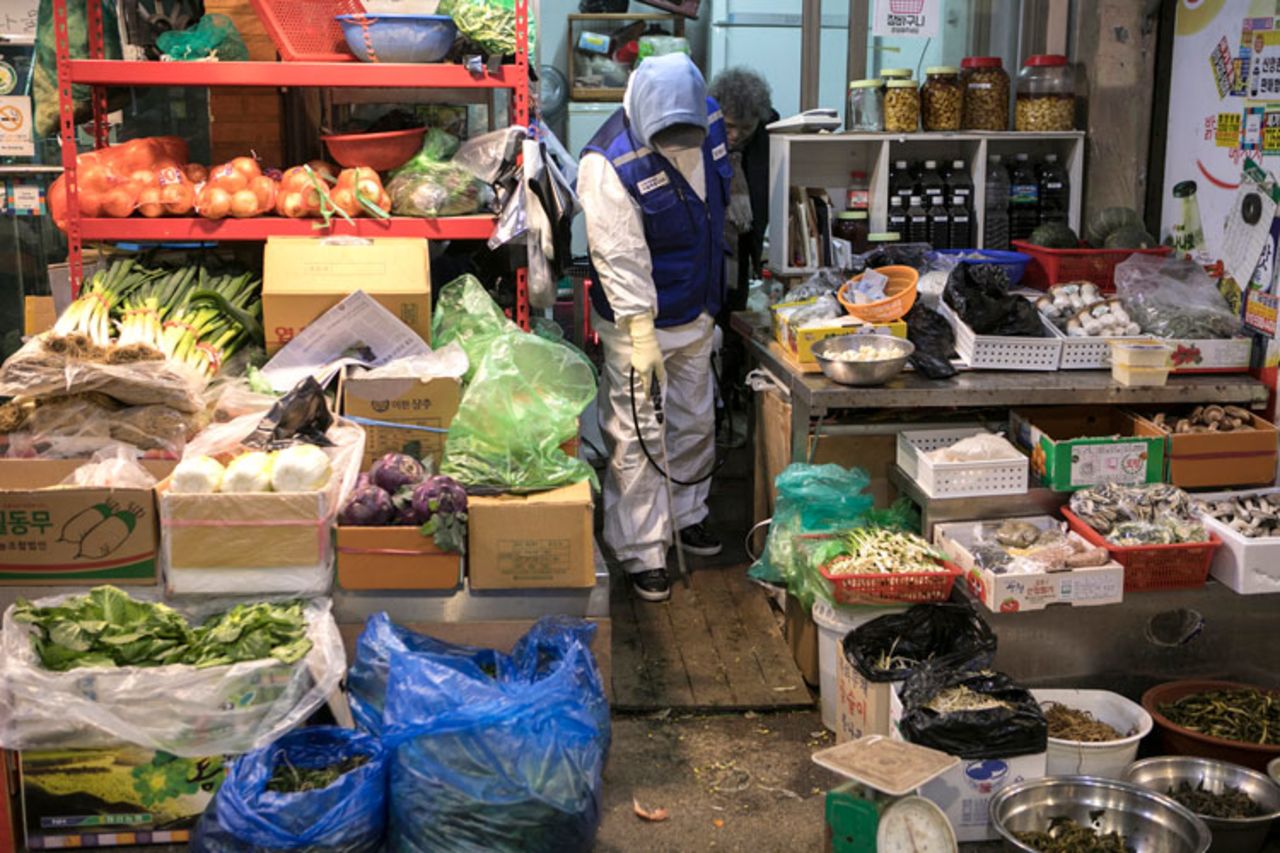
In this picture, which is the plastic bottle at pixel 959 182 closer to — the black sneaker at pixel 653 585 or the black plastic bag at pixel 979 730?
the black sneaker at pixel 653 585

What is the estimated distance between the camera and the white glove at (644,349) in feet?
17.7

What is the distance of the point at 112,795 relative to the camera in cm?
383

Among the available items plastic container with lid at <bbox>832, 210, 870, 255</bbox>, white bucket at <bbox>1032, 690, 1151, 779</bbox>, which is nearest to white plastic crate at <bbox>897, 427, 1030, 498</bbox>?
white bucket at <bbox>1032, 690, 1151, 779</bbox>

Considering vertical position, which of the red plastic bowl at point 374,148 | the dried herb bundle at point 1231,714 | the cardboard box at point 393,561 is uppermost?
the red plastic bowl at point 374,148

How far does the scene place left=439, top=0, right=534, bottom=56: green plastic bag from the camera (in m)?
5.08

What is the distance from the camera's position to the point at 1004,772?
3.87 meters

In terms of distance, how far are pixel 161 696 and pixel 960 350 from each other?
3.16 meters

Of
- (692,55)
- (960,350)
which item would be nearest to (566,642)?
(960,350)

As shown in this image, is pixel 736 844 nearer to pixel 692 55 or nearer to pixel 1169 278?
pixel 1169 278

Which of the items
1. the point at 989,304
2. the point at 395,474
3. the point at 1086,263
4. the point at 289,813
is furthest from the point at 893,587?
the point at 1086,263

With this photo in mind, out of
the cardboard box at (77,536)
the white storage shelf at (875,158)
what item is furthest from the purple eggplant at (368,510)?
the white storage shelf at (875,158)

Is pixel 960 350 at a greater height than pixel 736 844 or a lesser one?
greater

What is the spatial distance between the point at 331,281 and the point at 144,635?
1.56 m

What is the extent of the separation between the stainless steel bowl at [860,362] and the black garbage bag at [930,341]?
109 mm
